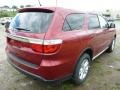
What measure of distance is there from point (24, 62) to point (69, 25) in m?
1.16

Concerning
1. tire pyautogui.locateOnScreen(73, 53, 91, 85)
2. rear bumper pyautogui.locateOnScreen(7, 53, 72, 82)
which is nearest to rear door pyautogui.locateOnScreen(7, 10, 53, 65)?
rear bumper pyautogui.locateOnScreen(7, 53, 72, 82)

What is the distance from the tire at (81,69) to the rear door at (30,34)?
3.62 feet

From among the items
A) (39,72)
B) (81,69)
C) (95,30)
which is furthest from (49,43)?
(95,30)

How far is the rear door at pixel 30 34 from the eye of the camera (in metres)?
3.56

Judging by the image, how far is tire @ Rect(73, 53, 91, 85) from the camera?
4.33m

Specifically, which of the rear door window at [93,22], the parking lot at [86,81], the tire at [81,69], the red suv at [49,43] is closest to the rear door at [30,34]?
the red suv at [49,43]

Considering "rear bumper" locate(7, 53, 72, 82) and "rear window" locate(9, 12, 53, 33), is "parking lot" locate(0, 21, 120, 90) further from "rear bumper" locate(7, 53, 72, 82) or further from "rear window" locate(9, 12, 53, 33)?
"rear window" locate(9, 12, 53, 33)

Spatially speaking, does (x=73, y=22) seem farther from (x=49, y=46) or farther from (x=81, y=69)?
(x=81, y=69)

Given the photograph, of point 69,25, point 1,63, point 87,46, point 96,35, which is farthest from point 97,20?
point 1,63

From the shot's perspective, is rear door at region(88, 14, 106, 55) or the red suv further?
rear door at region(88, 14, 106, 55)

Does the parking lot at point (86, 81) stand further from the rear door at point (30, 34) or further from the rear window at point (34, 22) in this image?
the rear window at point (34, 22)

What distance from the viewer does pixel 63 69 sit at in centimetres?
375

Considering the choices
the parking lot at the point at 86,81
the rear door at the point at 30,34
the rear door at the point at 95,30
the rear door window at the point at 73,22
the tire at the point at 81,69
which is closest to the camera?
the rear door at the point at 30,34

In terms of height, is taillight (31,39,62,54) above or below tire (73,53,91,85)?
above
